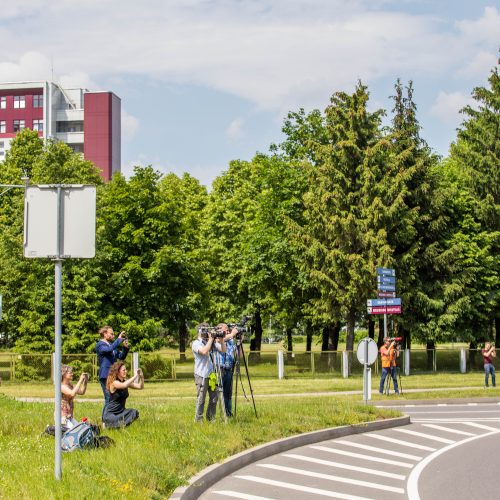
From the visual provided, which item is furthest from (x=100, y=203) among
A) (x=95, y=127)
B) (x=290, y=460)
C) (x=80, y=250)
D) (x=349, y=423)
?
(x=95, y=127)

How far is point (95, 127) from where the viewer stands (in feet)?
375

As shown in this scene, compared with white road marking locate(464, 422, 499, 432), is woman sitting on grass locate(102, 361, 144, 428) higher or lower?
higher

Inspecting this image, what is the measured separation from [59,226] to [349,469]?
20.8 ft

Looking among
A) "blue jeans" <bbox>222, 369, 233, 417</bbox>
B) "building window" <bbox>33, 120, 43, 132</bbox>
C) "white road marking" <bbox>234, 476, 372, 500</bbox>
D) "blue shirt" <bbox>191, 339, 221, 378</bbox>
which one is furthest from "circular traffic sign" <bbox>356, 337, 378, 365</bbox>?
"building window" <bbox>33, 120, 43, 132</bbox>

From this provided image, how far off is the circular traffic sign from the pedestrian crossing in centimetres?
468

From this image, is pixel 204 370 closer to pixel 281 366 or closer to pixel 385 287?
pixel 385 287

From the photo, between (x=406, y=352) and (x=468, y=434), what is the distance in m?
25.7

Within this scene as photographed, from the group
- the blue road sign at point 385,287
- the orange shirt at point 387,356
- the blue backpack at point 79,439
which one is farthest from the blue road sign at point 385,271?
the blue backpack at point 79,439

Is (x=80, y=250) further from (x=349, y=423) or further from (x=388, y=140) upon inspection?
(x=388, y=140)

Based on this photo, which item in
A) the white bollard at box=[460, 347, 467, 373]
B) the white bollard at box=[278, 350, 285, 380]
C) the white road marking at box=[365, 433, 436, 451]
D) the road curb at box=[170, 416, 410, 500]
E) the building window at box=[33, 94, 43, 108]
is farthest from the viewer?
the building window at box=[33, 94, 43, 108]

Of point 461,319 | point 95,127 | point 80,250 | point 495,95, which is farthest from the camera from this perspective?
point 95,127

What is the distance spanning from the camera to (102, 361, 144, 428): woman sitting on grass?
14.2 m

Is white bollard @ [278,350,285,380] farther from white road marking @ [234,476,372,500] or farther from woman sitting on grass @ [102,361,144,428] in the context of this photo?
white road marking @ [234,476,372,500]

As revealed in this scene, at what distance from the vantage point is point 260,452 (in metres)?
14.6
